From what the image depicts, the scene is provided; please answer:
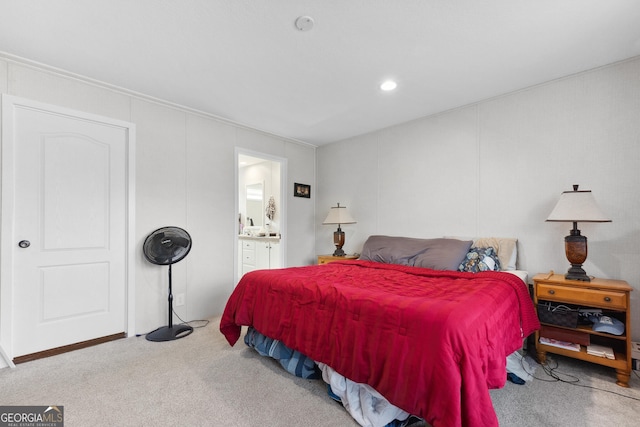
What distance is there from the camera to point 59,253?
2.52 meters

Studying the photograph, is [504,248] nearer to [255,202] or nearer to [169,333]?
[169,333]

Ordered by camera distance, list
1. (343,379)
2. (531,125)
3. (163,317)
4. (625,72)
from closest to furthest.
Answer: (343,379) → (625,72) → (531,125) → (163,317)

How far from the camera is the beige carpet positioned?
1635 millimetres

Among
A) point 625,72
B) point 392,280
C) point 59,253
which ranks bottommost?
point 392,280

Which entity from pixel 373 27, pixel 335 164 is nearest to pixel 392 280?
pixel 373 27

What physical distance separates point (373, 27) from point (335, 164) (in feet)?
8.63

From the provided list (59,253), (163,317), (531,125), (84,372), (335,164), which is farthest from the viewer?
(335,164)

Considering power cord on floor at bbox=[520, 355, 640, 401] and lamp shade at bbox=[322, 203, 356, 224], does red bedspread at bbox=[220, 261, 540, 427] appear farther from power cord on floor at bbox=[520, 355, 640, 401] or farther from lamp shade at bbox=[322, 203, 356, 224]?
lamp shade at bbox=[322, 203, 356, 224]

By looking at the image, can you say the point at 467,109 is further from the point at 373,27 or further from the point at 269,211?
the point at 269,211

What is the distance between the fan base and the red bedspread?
710 millimetres

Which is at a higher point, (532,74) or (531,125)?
(532,74)

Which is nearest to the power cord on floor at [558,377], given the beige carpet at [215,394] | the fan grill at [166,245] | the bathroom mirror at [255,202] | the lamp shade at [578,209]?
the beige carpet at [215,394]

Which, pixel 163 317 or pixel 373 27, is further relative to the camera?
pixel 163 317

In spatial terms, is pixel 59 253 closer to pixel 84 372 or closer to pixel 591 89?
pixel 84 372
